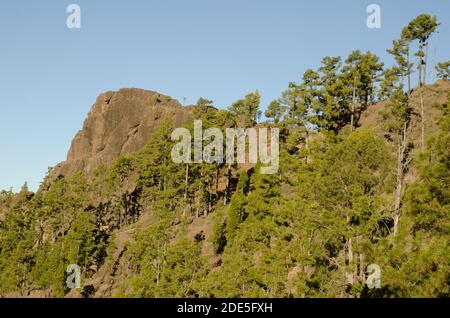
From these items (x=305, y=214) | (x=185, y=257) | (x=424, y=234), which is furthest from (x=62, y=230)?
(x=424, y=234)

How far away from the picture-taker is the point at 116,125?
96438mm

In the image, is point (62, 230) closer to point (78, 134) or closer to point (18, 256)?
point (18, 256)

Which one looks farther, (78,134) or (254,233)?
(78,134)

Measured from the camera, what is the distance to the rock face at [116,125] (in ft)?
303

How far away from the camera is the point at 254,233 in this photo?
28.8 m

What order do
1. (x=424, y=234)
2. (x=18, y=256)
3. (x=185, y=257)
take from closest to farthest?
(x=424, y=234), (x=185, y=257), (x=18, y=256)

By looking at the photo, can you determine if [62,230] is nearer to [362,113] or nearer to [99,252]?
[99,252]

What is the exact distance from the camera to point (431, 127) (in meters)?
43.6

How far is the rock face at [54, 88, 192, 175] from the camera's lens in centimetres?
9238

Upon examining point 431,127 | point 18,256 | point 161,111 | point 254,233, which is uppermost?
point 161,111

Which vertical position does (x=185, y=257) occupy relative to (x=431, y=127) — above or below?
below

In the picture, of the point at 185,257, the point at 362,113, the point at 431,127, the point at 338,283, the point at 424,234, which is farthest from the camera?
the point at 362,113

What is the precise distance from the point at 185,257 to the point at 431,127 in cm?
2972
